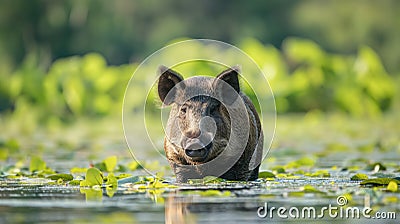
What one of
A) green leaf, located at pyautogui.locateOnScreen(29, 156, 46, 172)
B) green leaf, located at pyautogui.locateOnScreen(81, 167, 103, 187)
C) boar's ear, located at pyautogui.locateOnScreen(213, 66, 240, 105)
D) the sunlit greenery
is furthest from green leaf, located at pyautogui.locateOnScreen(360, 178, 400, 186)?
the sunlit greenery

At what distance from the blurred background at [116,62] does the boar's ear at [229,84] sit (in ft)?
27.5

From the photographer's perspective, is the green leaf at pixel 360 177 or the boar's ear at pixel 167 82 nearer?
the boar's ear at pixel 167 82

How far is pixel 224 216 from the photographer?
6.57m

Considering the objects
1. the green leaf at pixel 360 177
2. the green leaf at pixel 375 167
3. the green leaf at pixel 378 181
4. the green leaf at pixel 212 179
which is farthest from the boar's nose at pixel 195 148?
the green leaf at pixel 375 167

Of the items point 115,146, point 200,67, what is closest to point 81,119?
point 200,67

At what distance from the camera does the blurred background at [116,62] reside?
20453 mm

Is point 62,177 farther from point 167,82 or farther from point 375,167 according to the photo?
point 375,167

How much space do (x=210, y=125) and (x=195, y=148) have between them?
39 centimetres

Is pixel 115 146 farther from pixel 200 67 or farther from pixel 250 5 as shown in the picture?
pixel 250 5

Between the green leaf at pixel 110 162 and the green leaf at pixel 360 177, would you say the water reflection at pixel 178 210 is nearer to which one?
the green leaf at pixel 360 177

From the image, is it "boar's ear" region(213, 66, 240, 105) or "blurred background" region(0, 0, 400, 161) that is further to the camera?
"blurred background" region(0, 0, 400, 161)

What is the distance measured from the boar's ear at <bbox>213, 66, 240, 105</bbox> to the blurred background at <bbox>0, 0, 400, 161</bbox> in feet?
27.5

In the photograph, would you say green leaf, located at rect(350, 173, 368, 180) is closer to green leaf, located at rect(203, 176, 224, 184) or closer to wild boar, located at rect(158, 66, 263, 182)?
wild boar, located at rect(158, 66, 263, 182)

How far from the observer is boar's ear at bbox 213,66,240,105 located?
8562mm
